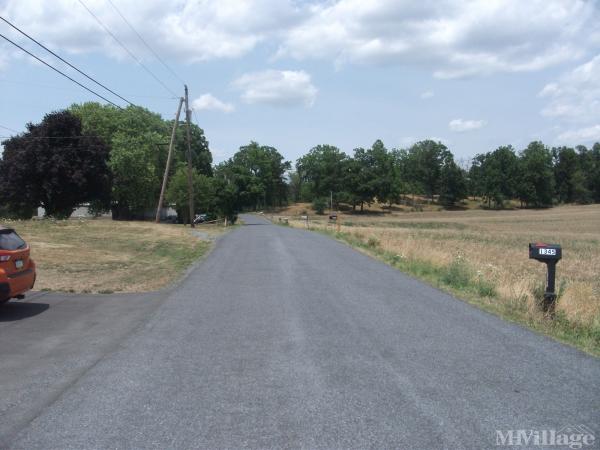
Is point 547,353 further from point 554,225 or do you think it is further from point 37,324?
point 554,225

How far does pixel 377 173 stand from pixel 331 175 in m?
11.4

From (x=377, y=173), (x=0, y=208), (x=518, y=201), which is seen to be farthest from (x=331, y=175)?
(x=0, y=208)

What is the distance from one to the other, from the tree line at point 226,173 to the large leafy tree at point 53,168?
9 centimetres

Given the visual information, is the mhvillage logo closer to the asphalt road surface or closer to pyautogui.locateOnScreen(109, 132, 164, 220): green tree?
the asphalt road surface

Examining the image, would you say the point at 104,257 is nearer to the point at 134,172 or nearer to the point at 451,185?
the point at 134,172

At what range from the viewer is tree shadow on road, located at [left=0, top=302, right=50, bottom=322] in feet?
31.4

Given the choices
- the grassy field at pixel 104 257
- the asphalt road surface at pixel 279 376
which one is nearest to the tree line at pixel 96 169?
the grassy field at pixel 104 257

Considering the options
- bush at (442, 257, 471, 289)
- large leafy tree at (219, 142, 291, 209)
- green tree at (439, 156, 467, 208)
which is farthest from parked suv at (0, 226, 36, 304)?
green tree at (439, 156, 467, 208)

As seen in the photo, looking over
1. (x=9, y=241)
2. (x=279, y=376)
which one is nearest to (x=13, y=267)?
(x=9, y=241)

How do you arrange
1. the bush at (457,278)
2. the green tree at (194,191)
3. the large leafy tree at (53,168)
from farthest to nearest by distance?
the green tree at (194,191) → the large leafy tree at (53,168) → the bush at (457,278)

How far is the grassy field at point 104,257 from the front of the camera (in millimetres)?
13781

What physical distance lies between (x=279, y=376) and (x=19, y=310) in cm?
640

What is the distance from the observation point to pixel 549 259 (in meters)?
9.70

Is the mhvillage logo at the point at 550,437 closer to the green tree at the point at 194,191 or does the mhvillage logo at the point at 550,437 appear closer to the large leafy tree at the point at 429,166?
the green tree at the point at 194,191
